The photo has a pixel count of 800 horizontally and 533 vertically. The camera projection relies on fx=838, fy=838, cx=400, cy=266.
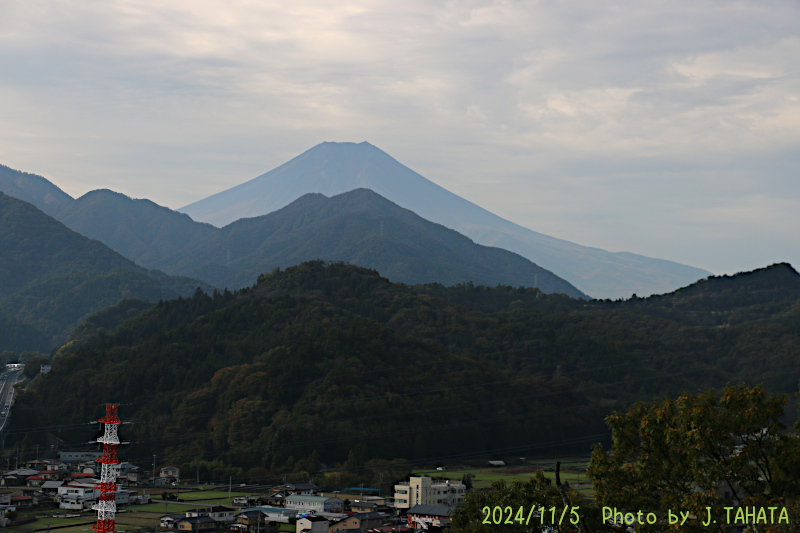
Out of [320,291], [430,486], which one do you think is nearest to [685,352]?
[320,291]

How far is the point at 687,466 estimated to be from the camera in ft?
41.0

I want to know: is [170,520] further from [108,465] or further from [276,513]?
[108,465]

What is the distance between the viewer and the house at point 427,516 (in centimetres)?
3079

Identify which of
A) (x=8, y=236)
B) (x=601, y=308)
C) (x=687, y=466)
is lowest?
(x=687, y=466)

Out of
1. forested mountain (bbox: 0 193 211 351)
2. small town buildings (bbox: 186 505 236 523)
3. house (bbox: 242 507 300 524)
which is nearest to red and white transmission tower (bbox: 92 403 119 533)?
small town buildings (bbox: 186 505 236 523)

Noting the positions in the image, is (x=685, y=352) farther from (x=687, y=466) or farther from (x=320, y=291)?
(x=687, y=466)

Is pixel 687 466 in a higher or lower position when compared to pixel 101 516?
higher

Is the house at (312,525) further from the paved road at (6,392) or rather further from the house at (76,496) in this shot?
the paved road at (6,392)

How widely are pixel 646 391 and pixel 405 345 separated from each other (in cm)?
2069

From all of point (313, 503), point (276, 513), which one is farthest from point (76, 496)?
point (313, 503)

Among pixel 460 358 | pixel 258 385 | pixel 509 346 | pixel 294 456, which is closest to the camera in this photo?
pixel 294 456

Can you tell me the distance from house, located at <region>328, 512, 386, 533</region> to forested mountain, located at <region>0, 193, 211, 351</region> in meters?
95.8

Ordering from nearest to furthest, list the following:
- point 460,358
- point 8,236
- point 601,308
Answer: point 460,358 < point 601,308 < point 8,236

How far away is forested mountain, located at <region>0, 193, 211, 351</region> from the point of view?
127m
